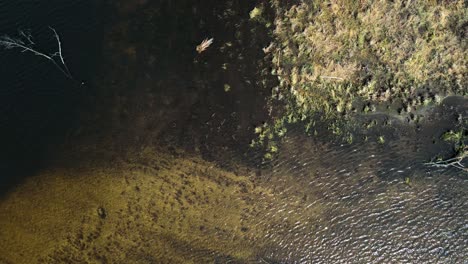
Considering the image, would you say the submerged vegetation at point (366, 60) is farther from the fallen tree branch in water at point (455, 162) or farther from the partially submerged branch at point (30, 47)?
the partially submerged branch at point (30, 47)

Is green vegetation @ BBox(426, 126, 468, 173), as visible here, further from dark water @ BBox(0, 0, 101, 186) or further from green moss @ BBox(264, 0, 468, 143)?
dark water @ BBox(0, 0, 101, 186)

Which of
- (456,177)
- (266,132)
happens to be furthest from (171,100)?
(456,177)

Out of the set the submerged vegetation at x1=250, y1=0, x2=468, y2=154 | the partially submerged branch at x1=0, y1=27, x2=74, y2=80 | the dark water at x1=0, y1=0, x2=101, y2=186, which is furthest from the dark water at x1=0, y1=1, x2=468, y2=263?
the submerged vegetation at x1=250, y1=0, x2=468, y2=154

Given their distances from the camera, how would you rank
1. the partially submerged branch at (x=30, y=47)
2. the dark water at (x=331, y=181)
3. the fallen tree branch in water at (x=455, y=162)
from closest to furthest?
the dark water at (x=331, y=181) → the fallen tree branch in water at (x=455, y=162) → the partially submerged branch at (x=30, y=47)

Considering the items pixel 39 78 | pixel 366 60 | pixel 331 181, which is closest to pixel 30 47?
pixel 39 78

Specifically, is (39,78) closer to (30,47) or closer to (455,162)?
(30,47)

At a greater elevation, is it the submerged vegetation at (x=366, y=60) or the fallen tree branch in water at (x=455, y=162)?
the submerged vegetation at (x=366, y=60)

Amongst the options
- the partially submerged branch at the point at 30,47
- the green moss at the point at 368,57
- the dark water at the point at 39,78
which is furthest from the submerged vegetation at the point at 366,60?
the partially submerged branch at the point at 30,47
